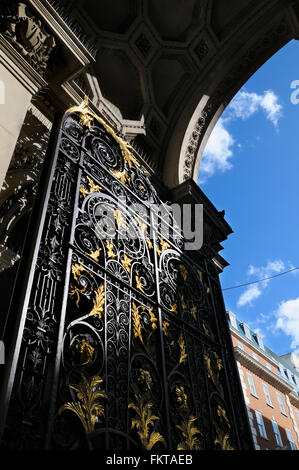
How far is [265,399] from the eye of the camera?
94.2 feet

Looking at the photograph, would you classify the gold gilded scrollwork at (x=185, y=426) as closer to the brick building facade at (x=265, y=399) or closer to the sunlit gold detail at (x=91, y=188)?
the sunlit gold detail at (x=91, y=188)

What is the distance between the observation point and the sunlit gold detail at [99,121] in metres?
4.52

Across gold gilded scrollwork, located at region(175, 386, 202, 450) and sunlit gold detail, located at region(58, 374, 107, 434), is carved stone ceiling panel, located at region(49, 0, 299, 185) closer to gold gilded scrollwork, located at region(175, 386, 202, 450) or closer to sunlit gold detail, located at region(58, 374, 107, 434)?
gold gilded scrollwork, located at region(175, 386, 202, 450)

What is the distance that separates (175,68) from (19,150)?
3.71 metres

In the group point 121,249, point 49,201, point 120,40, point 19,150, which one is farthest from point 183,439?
point 120,40

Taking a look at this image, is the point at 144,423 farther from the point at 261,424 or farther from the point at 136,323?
the point at 261,424

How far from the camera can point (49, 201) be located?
11.0 ft

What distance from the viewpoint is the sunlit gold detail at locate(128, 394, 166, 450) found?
287cm

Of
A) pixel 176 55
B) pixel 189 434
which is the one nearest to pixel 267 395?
pixel 176 55

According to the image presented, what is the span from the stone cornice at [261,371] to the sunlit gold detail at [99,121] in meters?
24.5

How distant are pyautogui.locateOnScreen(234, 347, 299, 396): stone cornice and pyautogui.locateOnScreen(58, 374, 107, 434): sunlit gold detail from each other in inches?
1024

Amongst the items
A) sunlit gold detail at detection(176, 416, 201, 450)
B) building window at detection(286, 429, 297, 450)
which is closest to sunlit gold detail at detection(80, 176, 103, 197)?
sunlit gold detail at detection(176, 416, 201, 450)

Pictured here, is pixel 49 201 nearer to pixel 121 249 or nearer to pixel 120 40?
pixel 121 249
